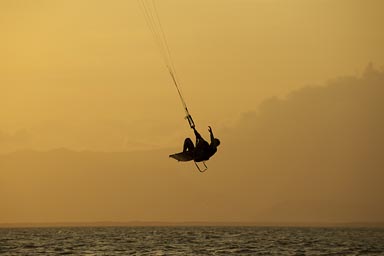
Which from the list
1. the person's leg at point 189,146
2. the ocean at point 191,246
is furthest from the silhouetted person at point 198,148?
Answer: the ocean at point 191,246

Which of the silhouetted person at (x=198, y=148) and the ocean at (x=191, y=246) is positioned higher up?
the ocean at (x=191, y=246)

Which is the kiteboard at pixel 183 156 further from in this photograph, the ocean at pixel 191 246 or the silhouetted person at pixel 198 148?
the ocean at pixel 191 246

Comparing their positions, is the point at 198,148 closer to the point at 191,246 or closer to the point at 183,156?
the point at 183,156

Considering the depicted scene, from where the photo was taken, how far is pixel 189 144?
108 ft

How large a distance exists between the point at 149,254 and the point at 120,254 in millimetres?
2890

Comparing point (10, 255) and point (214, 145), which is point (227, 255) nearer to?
point (10, 255)

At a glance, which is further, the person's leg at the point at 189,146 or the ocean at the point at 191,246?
the ocean at the point at 191,246

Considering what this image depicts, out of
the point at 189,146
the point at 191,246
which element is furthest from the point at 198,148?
the point at 191,246

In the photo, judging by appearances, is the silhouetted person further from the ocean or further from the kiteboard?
the ocean

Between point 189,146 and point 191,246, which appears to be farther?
point 191,246

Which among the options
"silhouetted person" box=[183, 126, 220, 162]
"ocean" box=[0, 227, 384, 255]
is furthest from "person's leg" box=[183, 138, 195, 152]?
"ocean" box=[0, 227, 384, 255]

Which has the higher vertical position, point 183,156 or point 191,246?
point 191,246

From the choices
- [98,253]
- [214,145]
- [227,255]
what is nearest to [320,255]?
[227,255]

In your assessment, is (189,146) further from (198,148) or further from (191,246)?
(191,246)
